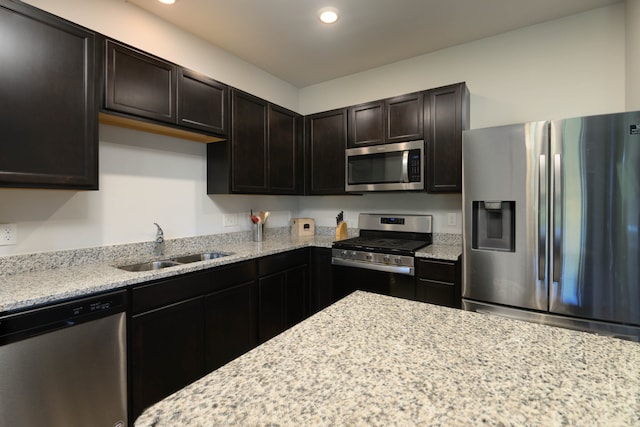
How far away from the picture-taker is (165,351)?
5.64 feet

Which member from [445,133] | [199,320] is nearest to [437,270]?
[445,133]

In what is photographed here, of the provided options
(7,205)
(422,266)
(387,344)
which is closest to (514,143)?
(422,266)

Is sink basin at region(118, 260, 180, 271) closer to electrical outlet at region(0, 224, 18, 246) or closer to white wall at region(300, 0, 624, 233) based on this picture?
electrical outlet at region(0, 224, 18, 246)

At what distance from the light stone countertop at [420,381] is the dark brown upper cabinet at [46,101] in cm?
153

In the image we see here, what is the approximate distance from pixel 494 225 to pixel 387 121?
51.3 inches

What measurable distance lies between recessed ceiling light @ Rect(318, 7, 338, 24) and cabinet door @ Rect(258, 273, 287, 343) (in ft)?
6.76

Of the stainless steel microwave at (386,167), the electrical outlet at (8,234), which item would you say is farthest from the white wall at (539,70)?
the electrical outlet at (8,234)

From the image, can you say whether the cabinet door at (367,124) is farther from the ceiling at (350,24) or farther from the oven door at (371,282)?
the oven door at (371,282)

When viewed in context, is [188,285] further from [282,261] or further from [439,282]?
[439,282]

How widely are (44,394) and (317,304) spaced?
1.96m

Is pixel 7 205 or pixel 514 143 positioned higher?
pixel 514 143

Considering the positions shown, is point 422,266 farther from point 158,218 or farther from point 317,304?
point 158,218

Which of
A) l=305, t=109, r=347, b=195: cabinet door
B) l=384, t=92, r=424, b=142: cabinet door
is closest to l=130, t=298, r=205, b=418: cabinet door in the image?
l=305, t=109, r=347, b=195: cabinet door

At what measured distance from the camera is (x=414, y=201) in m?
2.96
